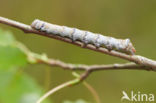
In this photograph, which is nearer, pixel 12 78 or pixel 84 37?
pixel 84 37

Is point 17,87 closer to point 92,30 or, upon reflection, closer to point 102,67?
point 102,67

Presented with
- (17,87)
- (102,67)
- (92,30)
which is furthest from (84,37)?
(92,30)

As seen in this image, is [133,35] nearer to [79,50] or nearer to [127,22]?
[127,22]

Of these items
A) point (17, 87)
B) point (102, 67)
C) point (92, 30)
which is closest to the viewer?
point (102, 67)

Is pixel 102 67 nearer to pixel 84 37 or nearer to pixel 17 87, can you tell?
pixel 84 37

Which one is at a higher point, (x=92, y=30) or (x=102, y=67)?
(x=92, y=30)

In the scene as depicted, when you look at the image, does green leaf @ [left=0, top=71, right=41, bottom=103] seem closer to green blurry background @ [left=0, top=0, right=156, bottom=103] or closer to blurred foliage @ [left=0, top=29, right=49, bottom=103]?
blurred foliage @ [left=0, top=29, right=49, bottom=103]

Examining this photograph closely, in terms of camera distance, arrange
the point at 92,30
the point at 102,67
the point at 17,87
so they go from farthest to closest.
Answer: the point at 92,30 → the point at 17,87 → the point at 102,67

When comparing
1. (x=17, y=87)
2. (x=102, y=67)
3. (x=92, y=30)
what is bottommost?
(x=102, y=67)

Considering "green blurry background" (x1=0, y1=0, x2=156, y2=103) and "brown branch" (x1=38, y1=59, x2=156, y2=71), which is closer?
"brown branch" (x1=38, y1=59, x2=156, y2=71)

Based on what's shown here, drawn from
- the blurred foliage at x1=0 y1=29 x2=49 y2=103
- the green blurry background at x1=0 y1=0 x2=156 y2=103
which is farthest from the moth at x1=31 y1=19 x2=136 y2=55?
the green blurry background at x1=0 y1=0 x2=156 y2=103
